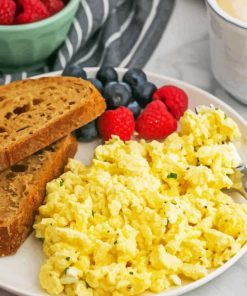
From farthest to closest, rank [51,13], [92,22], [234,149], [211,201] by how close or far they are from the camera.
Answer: [92,22]
[51,13]
[234,149]
[211,201]

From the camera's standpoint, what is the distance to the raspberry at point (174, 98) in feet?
5.80

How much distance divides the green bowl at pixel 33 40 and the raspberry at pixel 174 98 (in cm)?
29

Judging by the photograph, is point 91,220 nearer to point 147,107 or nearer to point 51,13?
point 147,107

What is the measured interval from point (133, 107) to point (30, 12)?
1.06 ft

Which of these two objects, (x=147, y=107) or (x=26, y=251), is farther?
(x=147, y=107)

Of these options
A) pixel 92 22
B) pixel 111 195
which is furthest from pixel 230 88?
pixel 111 195

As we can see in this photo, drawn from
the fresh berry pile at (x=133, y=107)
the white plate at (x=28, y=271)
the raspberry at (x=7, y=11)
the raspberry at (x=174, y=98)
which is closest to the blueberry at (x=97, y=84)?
the fresh berry pile at (x=133, y=107)

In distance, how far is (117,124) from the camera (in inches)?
67.0

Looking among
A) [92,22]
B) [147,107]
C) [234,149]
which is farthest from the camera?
[92,22]

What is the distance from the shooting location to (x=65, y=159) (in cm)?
166

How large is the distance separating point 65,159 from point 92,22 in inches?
19.4

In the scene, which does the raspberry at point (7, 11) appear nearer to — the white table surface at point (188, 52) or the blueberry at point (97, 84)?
the blueberry at point (97, 84)

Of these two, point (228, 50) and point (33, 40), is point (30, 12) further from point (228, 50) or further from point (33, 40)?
point (228, 50)

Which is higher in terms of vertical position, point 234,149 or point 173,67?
point 234,149
